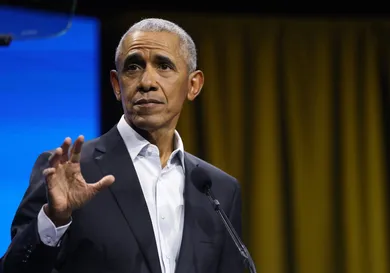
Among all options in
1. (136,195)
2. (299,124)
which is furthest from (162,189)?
(299,124)

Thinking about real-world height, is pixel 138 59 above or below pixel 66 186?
above

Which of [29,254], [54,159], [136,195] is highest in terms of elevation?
[54,159]

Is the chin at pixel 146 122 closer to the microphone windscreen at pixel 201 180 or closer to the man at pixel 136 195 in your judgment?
the man at pixel 136 195

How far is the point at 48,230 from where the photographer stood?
184cm

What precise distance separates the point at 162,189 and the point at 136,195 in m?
0.12

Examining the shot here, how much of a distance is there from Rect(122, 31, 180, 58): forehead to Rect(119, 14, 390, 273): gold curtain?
1.85 m

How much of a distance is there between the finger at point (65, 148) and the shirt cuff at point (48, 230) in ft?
0.46

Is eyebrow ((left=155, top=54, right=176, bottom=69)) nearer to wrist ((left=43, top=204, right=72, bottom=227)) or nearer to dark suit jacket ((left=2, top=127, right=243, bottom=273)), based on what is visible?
dark suit jacket ((left=2, top=127, right=243, bottom=273))

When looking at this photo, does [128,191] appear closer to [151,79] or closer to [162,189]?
[162,189]

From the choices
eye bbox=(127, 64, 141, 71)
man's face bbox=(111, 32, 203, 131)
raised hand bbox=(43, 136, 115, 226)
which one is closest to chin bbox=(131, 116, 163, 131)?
man's face bbox=(111, 32, 203, 131)

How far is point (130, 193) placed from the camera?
6.81 feet

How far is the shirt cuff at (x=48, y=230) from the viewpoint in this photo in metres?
1.83

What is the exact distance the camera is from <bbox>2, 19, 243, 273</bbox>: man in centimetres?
184

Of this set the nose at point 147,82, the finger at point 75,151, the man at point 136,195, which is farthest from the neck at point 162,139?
the finger at point 75,151
